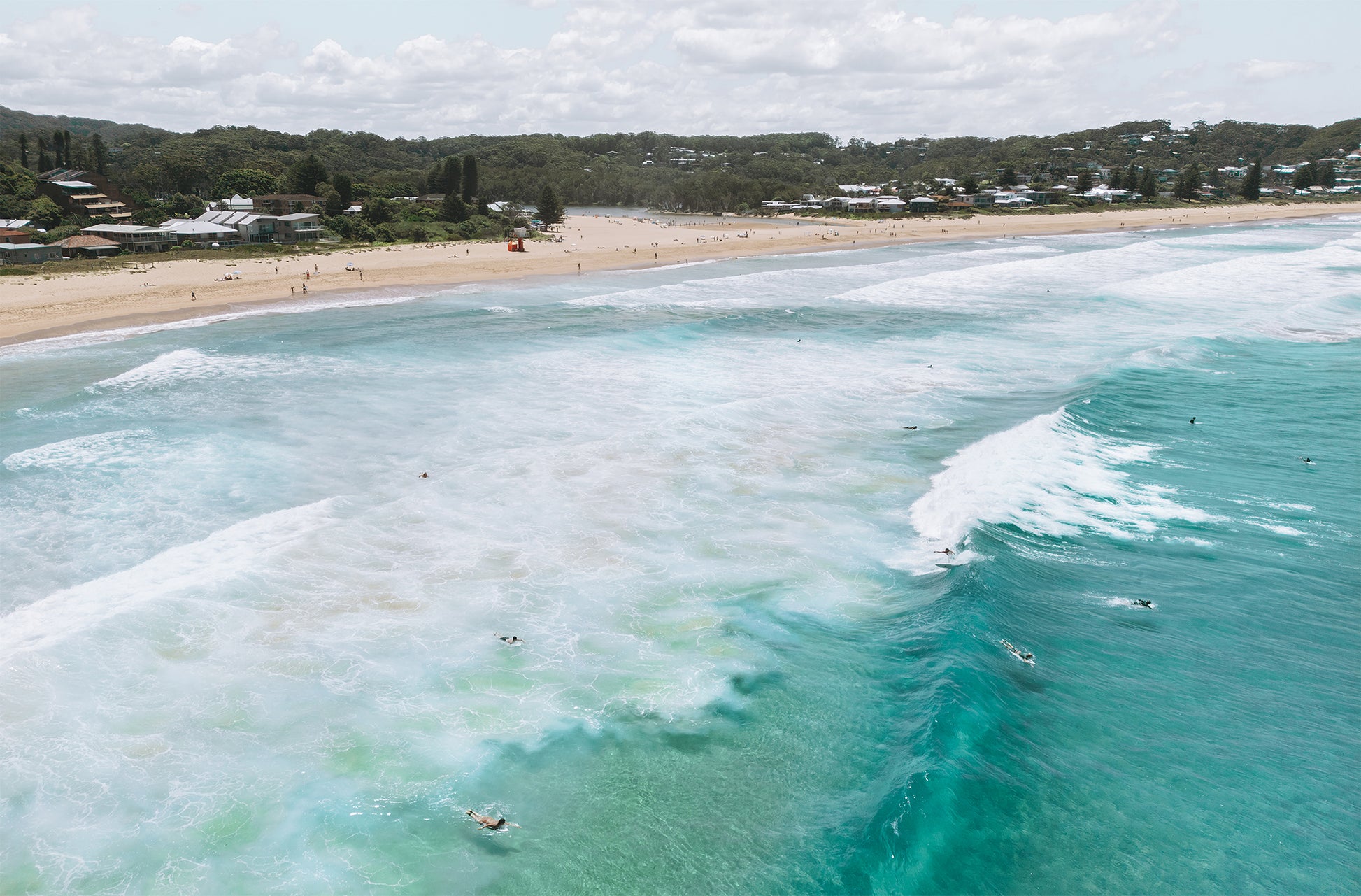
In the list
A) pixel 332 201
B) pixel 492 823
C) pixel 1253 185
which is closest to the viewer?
pixel 492 823

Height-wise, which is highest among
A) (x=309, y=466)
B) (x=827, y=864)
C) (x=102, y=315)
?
(x=102, y=315)

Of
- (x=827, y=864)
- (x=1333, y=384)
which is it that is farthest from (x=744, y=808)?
(x=1333, y=384)

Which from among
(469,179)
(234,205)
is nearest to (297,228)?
(234,205)

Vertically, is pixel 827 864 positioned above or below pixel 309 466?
below

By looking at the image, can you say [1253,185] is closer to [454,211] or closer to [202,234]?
[454,211]

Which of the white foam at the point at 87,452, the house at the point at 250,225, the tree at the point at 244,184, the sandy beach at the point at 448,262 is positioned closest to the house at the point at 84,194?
the tree at the point at 244,184

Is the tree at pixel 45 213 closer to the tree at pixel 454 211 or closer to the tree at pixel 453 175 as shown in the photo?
the tree at pixel 454 211

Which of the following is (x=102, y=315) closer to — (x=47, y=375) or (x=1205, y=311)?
(x=47, y=375)

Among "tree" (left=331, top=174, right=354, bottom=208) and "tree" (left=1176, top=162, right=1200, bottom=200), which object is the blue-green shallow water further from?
"tree" (left=1176, top=162, right=1200, bottom=200)
